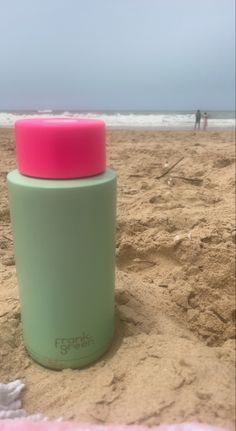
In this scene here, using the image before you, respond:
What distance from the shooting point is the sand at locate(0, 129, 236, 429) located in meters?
0.68

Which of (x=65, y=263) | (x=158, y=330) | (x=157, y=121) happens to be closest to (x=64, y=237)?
(x=65, y=263)

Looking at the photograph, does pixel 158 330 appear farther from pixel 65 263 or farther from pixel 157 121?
pixel 157 121

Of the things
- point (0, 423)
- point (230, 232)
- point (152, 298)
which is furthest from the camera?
point (230, 232)

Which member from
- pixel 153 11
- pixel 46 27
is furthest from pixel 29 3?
pixel 153 11

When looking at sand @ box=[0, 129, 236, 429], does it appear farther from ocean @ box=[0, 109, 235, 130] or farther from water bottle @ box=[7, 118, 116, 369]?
ocean @ box=[0, 109, 235, 130]

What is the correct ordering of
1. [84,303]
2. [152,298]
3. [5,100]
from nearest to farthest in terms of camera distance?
[84,303] < [152,298] < [5,100]

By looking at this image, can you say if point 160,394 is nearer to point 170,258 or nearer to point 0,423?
point 0,423

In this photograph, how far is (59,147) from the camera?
68cm

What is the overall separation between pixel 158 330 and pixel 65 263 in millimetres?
301

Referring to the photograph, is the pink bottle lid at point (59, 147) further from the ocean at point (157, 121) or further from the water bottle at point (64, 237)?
the ocean at point (157, 121)

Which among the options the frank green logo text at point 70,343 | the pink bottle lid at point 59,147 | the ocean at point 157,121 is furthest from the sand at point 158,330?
the ocean at point 157,121

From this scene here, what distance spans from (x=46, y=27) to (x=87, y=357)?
94 cm

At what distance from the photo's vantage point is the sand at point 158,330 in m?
0.68

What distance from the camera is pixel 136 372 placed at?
76cm
